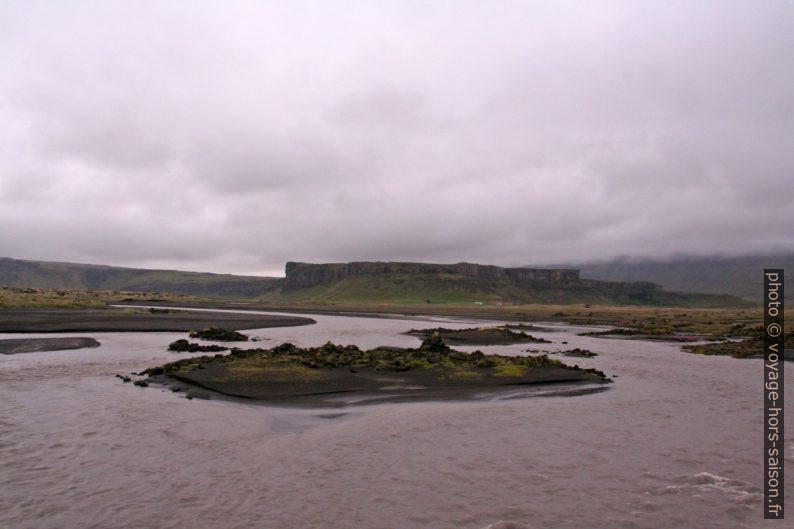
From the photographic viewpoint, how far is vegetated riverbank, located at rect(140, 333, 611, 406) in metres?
25.6

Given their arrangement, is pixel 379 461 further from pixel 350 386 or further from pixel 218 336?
pixel 218 336

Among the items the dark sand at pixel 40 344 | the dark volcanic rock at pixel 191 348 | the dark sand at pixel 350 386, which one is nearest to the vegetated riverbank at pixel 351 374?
the dark sand at pixel 350 386

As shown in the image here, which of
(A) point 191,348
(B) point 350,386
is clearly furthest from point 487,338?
(B) point 350,386

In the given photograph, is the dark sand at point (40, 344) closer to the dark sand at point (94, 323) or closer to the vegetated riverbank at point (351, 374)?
the dark sand at point (94, 323)

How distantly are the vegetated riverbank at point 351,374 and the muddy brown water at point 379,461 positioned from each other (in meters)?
2.37

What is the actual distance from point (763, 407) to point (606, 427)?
31.7 ft

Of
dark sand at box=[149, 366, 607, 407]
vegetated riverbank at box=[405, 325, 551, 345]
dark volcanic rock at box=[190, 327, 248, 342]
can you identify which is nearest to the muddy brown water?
dark sand at box=[149, 366, 607, 407]

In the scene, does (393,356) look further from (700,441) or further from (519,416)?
(700,441)

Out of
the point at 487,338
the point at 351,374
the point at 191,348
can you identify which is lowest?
the point at 487,338

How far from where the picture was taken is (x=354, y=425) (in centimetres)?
1925

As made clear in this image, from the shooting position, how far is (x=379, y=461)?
15.0 meters

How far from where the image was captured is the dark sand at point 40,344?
3971 centimetres

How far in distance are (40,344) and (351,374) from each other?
3122 centimetres

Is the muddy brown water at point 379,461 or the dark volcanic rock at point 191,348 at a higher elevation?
the muddy brown water at point 379,461
